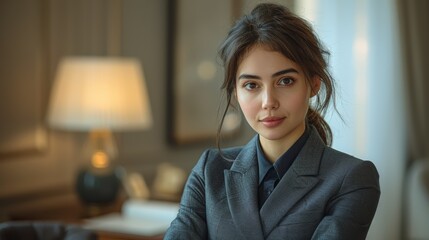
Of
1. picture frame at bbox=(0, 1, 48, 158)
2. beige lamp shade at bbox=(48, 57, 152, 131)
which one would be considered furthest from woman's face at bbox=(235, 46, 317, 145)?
picture frame at bbox=(0, 1, 48, 158)

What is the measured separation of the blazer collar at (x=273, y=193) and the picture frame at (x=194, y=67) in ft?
8.91

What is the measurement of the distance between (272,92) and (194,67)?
312 cm

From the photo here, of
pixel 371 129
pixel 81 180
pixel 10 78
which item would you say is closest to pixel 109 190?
pixel 81 180

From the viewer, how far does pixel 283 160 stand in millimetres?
1107

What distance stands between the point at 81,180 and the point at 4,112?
0.40m

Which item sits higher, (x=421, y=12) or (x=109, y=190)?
(x=421, y=12)

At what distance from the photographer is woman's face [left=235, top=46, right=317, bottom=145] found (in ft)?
3.47

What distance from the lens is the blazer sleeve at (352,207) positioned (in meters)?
1.03

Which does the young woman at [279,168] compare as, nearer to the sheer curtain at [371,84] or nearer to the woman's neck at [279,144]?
the woman's neck at [279,144]

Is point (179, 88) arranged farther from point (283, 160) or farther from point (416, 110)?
point (283, 160)

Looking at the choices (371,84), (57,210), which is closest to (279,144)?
(371,84)

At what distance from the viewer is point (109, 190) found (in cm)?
302

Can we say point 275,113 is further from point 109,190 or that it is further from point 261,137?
point 109,190

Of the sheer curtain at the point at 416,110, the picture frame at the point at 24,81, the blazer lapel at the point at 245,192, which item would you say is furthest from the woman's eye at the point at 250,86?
the sheer curtain at the point at 416,110
